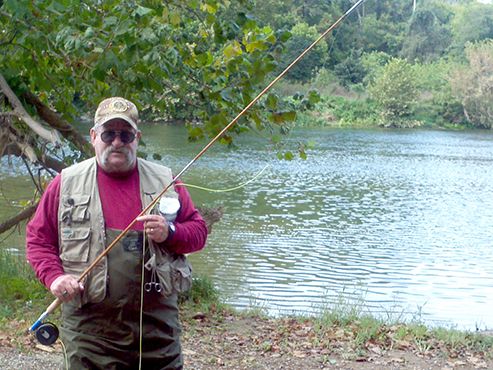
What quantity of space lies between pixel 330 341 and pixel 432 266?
229 inches

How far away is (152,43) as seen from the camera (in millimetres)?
4340

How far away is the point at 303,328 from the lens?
5.72m

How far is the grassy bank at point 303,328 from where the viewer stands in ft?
16.6

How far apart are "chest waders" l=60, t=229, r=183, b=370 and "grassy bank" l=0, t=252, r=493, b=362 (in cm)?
251

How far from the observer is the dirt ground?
4668 mm

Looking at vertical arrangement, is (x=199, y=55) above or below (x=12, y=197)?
above

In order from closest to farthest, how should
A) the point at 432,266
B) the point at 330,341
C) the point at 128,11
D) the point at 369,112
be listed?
the point at 128,11
the point at 330,341
the point at 432,266
the point at 369,112

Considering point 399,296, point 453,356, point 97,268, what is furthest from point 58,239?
point 399,296

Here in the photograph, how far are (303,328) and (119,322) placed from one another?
3339 millimetres

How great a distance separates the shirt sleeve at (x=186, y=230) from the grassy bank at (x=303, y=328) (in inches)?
102

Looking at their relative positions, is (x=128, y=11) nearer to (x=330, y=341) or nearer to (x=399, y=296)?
(x=330, y=341)

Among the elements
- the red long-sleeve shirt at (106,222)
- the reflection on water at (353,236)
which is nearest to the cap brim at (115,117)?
the red long-sleeve shirt at (106,222)

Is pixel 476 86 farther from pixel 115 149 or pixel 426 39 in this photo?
pixel 115 149

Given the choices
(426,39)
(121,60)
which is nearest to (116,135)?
(121,60)
